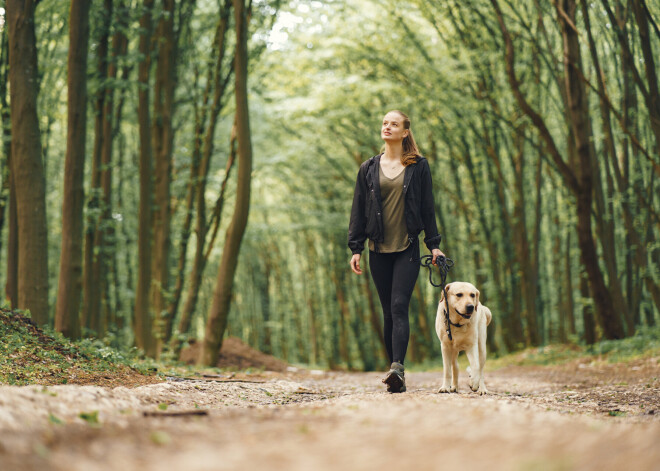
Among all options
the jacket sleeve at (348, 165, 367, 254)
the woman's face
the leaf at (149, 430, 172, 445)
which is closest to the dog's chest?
the jacket sleeve at (348, 165, 367, 254)

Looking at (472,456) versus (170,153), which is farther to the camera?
(170,153)

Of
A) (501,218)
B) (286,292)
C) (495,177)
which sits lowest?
(286,292)

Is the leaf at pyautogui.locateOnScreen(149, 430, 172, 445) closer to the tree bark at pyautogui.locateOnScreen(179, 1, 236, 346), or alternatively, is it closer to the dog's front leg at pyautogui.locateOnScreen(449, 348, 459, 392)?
the dog's front leg at pyautogui.locateOnScreen(449, 348, 459, 392)

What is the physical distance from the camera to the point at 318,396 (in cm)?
604

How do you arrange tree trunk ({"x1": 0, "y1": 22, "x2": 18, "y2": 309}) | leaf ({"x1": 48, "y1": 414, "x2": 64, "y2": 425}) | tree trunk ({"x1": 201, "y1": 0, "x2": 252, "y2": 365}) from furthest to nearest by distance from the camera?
tree trunk ({"x1": 0, "y1": 22, "x2": 18, "y2": 309}) < tree trunk ({"x1": 201, "y1": 0, "x2": 252, "y2": 365}) < leaf ({"x1": 48, "y1": 414, "x2": 64, "y2": 425})

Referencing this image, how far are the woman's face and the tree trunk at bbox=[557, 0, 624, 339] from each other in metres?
6.00

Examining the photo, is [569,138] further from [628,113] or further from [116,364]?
[116,364]

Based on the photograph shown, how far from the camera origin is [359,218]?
17.8 feet

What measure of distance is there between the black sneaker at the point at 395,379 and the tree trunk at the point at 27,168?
445 cm

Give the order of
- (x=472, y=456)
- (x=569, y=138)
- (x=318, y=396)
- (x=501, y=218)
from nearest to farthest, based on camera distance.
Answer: (x=472, y=456)
(x=318, y=396)
(x=569, y=138)
(x=501, y=218)

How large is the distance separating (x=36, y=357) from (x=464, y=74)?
1006 centimetres

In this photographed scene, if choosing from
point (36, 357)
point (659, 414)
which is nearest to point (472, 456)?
point (659, 414)

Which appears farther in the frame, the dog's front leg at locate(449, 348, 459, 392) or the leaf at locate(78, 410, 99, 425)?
the dog's front leg at locate(449, 348, 459, 392)

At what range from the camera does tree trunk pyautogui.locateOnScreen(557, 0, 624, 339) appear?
1038 centimetres
